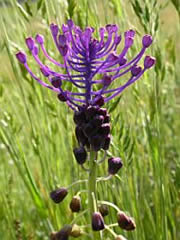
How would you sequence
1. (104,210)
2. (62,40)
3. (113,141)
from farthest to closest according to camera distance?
1. (113,141)
2. (104,210)
3. (62,40)

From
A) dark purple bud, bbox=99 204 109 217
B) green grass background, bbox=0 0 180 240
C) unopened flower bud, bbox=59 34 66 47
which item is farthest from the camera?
green grass background, bbox=0 0 180 240

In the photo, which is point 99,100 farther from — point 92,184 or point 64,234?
point 64,234

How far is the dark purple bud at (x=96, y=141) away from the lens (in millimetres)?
837

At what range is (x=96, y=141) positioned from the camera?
2.76 ft

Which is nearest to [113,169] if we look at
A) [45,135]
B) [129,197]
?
[129,197]

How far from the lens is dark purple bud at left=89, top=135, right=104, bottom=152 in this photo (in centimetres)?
84

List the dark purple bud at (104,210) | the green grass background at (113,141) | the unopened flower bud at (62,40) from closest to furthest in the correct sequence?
the unopened flower bud at (62,40) < the dark purple bud at (104,210) < the green grass background at (113,141)

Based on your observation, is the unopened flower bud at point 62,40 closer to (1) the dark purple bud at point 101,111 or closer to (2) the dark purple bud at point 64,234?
(1) the dark purple bud at point 101,111

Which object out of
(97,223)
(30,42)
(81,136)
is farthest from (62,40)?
(97,223)

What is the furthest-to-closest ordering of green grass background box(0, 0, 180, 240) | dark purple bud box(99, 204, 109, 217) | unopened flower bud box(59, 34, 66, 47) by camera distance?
green grass background box(0, 0, 180, 240) → dark purple bud box(99, 204, 109, 217) → unopened flower bud box(59, 34, 66, 47)

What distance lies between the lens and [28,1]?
1.31 metres

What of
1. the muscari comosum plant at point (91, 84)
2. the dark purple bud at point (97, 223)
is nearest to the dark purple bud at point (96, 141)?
the muscari comosum plant at point (91, 84)

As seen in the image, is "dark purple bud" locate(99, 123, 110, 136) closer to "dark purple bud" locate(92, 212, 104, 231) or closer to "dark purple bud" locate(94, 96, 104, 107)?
"dark purple bud" locate(94, 96, 104, 107)

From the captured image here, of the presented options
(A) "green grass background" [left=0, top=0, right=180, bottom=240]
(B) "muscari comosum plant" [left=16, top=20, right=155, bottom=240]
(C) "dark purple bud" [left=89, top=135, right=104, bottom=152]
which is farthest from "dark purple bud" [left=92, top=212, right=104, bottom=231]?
(A) "green grass background" [left=0, top=0, right=180, bottom=240]
